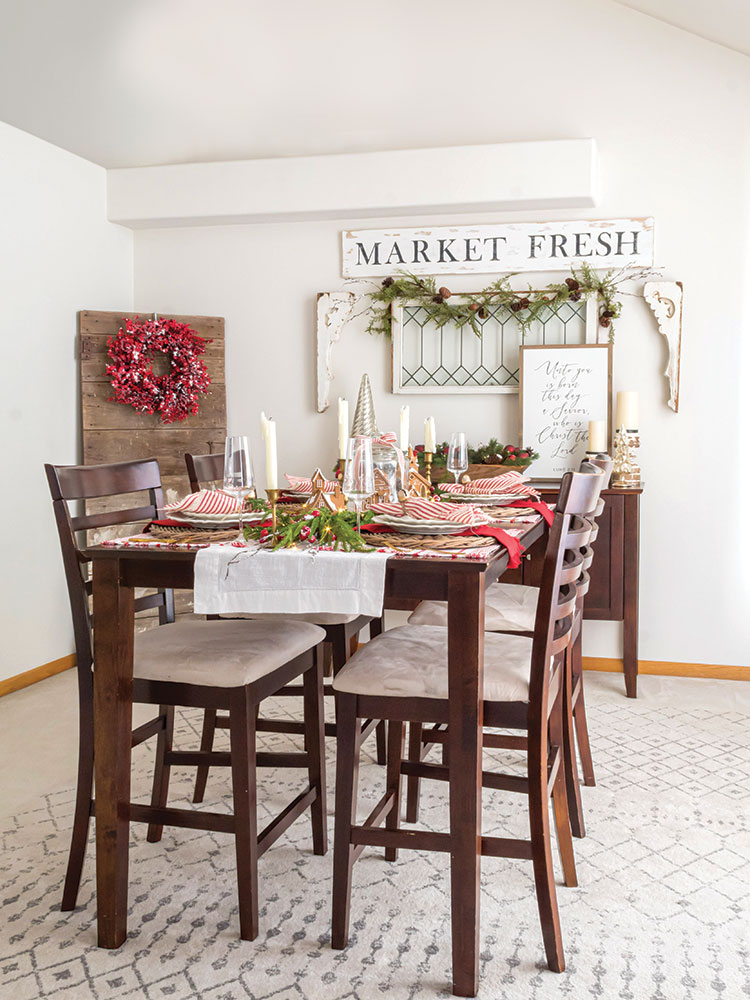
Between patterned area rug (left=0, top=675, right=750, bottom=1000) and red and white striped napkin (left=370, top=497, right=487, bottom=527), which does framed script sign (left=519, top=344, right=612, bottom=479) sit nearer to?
patterned area rug (left=0, top=675, right=750, bottom=1000)

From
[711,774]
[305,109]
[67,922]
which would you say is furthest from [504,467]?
[67,922]

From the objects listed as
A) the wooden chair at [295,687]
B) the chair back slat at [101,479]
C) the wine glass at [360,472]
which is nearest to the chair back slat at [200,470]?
the wooden chair at [295,687]

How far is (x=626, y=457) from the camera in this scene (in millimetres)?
→ 4078

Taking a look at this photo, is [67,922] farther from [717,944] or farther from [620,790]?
[620,790]

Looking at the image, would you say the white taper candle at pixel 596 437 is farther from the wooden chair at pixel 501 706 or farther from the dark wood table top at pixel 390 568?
the dark wood table top at pixel 390 568

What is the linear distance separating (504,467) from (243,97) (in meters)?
2.11

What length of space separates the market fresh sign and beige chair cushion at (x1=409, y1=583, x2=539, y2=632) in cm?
199

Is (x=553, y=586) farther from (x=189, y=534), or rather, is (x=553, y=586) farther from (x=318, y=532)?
(x=189, y=534)

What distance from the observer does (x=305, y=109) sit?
4238mm

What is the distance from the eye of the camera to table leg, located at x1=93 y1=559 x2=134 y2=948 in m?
2.04

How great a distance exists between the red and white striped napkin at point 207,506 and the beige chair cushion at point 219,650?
0.31m

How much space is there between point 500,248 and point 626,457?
1155 millimetres

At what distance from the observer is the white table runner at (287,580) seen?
1.88m

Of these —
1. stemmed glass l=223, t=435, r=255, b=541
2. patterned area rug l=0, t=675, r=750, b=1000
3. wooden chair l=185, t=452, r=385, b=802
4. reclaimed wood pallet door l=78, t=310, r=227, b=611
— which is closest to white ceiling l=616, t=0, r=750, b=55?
reclaimed wood pallet door l=78, t=310, r=227, b=611
